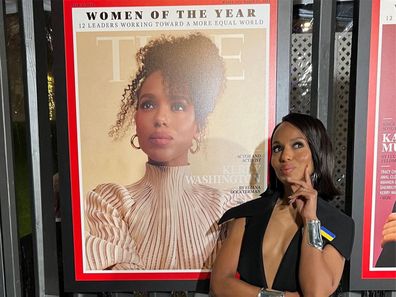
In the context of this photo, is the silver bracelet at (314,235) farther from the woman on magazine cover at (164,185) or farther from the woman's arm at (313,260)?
the woman on magazine cover at (164,185)

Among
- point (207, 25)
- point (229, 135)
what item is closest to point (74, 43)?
point (207, 25)

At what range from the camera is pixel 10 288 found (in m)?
1.47

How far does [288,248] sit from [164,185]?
56 centimetres

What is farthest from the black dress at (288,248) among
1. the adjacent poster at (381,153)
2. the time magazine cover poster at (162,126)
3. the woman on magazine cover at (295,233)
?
the adjacent poster at (381,153)

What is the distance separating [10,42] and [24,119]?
0.30m

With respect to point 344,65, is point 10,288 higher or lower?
lower

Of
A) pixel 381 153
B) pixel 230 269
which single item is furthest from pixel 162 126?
pixel 381 153

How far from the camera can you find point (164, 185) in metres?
1.39

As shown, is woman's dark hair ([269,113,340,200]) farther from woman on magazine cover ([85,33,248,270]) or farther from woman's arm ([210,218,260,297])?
woman on magazine cover ([85,33,248,270])

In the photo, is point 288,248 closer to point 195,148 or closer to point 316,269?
point 316,269

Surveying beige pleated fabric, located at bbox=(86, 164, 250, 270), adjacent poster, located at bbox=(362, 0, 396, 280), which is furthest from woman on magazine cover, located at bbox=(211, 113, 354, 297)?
adjacent poster, located at bbox=(362, 0, 396, 280)

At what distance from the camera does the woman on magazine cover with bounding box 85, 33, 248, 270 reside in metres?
1.34

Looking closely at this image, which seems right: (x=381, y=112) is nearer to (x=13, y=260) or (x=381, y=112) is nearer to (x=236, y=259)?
(x=236, y=259)

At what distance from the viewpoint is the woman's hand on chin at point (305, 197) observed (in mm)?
946
